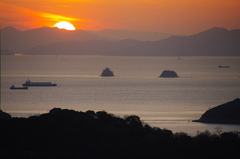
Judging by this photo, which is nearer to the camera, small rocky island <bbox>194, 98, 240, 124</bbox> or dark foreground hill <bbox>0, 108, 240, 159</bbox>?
dark foreground hill <bbox>0, 108, 240, 159</bbox>

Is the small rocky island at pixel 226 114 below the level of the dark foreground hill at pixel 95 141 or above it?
above

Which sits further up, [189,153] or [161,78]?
[161,78]

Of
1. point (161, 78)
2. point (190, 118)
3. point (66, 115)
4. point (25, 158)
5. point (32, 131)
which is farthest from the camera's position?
point (161, 78)

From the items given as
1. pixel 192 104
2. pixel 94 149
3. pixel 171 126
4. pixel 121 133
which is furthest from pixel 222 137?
pixel 192 104

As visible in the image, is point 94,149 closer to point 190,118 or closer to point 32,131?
point 32,131

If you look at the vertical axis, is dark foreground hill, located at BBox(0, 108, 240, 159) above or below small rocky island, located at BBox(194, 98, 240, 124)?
below
